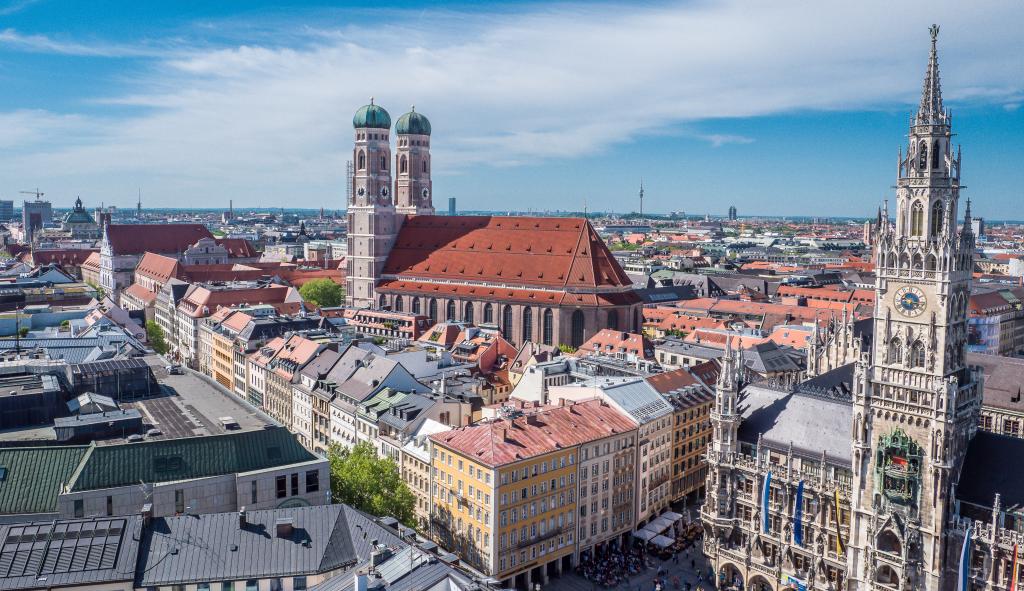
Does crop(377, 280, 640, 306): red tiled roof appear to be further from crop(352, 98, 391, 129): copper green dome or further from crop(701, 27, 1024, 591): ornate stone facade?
crop(701, 27, 1024, 591): ornate stone facade

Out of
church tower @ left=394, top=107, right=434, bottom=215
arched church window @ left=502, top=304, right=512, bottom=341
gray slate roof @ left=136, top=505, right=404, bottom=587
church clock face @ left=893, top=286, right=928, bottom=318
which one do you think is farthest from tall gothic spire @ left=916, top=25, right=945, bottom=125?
church tower @ left=394, top=107, right=434, bottom=215

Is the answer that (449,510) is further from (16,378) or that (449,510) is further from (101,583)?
(16,378)

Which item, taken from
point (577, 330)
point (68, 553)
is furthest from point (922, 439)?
point (577, 330)

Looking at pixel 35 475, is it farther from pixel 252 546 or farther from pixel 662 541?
pixel 662 541

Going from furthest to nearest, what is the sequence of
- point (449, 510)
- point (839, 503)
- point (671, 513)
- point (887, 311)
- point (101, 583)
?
point (671, 513) < point (449, 510) < point (839, 503) < point (887, 311) < point (101, 583)

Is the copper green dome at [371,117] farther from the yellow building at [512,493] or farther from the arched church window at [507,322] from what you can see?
the yellow building at [512,493]

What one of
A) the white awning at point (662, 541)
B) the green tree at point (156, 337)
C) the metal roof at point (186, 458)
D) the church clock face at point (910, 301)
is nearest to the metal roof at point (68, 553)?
the metal roof at point (186, 458)

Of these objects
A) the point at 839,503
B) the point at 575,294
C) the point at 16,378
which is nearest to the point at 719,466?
the point at 839,503
